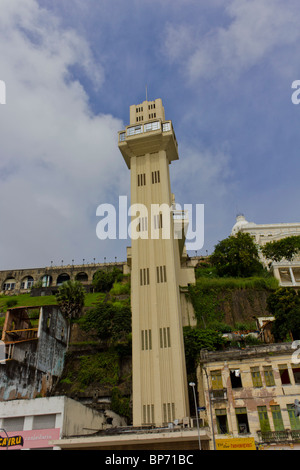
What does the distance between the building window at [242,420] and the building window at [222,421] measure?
0.85m

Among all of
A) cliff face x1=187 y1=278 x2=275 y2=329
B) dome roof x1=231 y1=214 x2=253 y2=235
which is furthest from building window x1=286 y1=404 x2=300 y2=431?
dome roof x1=231 y1=214 x2=253 y2=235

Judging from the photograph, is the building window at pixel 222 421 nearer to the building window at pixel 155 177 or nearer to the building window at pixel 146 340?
the building window at pixel 146 340

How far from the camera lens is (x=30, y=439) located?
28.1m

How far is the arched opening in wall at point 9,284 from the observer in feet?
294

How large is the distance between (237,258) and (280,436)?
3748 cm

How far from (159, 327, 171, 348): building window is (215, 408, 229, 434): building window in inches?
311

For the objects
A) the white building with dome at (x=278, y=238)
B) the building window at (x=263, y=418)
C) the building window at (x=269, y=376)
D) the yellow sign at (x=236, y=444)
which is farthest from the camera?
the white building with dome at (x=278, y=238)

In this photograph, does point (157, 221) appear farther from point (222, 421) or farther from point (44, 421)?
point (44, 421)

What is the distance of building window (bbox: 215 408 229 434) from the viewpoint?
27.6 m

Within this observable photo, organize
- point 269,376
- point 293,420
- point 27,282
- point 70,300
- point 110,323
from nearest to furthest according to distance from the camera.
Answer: point 293,420, point 269,376, point 110,323, point 70,300, point 27,282

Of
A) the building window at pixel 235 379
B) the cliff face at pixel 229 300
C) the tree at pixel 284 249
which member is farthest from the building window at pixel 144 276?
the tree at pixel 284 249

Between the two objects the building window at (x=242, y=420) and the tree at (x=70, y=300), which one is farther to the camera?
the tree at (x=70, y=300)

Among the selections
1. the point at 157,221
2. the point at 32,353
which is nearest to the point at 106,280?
the point at 32,353

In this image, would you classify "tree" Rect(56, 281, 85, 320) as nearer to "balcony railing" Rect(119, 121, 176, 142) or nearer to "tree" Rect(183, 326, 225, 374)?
"tree" Rect(183, 326, 225, 374)
